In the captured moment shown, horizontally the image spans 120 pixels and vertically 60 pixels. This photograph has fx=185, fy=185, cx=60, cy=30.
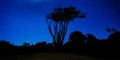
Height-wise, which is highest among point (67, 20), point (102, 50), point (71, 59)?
point (67, 20)

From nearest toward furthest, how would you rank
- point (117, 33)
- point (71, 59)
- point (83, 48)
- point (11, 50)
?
1. point (71, 59)
2. point (11, 50)
3. point (83, 48)
4. point (117, 33)

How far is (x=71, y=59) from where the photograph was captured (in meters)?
16.6

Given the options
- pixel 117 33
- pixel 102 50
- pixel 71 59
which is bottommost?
pixel 71 59

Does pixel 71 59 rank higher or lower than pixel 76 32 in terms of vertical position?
lower

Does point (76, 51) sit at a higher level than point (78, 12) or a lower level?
lower

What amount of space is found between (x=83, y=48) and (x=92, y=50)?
1.54m

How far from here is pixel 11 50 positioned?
2112 centimetres

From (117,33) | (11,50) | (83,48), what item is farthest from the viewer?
(117,33)

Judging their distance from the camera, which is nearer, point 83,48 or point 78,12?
point 83,48

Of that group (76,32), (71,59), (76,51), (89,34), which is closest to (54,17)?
(76,32)

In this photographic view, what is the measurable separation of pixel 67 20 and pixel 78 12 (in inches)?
95.5

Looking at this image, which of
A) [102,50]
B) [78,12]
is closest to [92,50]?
[102,50]

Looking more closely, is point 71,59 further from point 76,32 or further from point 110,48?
point 76,32

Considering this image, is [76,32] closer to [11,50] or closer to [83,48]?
[83,48]
